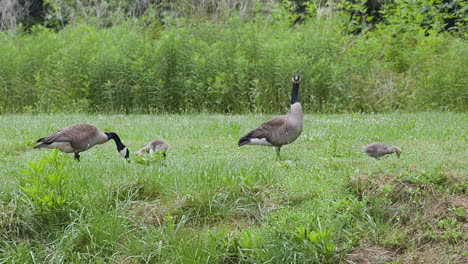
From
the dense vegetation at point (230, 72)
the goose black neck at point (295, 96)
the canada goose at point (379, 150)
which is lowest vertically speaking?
the dense vegetation at point (230, 72)

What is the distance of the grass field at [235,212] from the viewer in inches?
218

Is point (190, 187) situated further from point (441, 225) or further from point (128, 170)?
point (441, 225)

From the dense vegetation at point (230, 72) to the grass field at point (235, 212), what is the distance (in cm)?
749

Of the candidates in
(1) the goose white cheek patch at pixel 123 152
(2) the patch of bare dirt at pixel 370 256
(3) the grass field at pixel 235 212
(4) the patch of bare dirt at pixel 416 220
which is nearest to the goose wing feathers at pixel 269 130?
(3) the grass field at pixel 235 212

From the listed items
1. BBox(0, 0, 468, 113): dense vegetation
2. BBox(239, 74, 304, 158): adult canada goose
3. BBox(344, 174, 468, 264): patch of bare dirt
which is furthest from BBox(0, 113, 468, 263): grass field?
BBox(0, 0, 468, 113): dense vegetation

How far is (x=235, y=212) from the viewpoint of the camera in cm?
612

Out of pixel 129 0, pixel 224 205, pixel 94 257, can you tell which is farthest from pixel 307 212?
pixel 129 0

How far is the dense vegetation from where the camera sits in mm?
14578

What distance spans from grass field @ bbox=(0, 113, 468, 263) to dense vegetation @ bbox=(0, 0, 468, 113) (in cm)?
749

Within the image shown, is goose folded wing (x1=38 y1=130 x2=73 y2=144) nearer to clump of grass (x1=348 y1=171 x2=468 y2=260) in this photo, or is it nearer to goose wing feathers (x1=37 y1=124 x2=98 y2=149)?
goose wing feathers (x1=37 y1=124 x2=98 y2=149)

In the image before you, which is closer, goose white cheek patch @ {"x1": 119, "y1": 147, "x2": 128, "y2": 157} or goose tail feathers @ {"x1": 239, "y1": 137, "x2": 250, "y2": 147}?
goose tail feathers @ {"x1": 239, "y1": 137, "x2": 250, "y2": 147}

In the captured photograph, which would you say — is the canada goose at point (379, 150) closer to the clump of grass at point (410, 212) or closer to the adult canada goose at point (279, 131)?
the adult canada goose at point (279, 131)

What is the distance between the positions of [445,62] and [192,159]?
8.92 metres

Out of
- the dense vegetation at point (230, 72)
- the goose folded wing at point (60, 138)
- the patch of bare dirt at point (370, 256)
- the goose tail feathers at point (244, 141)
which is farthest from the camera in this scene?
the dense vegetation at point (230, 72)
